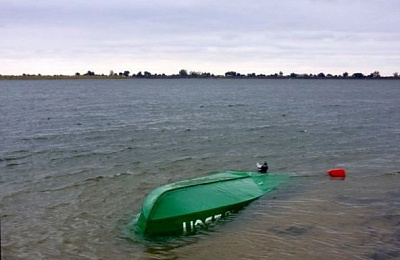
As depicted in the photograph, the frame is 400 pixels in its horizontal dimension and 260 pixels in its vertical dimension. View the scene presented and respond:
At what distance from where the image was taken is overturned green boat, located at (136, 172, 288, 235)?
40.7 ft

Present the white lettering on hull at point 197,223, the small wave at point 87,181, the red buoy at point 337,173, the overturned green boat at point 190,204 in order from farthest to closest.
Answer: the red buoy at point 337,173
the small wave at point 87,181
the white lettering on hull at point 197,223
the overturned green boat at point 190,204

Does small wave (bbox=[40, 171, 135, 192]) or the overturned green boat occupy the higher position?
the overturned green boat

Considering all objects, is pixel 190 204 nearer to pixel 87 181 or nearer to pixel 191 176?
pixel 191 176

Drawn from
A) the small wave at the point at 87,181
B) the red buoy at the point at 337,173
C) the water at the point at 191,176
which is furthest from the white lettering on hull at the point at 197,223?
the red buoy at the point at 337,173

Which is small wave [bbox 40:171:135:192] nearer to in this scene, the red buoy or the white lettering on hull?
the white lettering on hull

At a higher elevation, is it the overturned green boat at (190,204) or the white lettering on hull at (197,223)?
the overturned green boat at (190,204)

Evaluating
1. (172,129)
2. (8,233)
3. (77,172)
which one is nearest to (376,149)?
(172,129)

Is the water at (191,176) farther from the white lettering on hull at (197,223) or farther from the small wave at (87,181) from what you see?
the white lettering on hull at (197,223)

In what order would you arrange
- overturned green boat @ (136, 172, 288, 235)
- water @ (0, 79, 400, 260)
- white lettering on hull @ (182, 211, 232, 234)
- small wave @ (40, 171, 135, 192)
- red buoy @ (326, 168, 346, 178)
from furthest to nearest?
red buoy @ (326, 168, 346, 178) < small wave @ (40, 171, 135, 192) < white lettering on hull @ (182, 211, 232, 234) < overturned green boat @ (136, 172, 288, 235) < water @ (0, 79, 400, 260)

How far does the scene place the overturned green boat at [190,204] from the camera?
12.4 meters

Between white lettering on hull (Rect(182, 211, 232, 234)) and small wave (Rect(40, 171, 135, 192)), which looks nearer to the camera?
white lettering on hull (Rect(182, 211, 232, 234))

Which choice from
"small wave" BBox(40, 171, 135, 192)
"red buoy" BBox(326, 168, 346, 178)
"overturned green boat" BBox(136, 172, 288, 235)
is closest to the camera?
"overturned green boat" BBox(136, 172, 288, 235)

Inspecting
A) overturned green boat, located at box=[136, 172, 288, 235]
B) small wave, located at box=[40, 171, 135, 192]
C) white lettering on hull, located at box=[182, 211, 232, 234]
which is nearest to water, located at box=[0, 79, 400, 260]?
small wave, located at box=[40, 171, 135, 192]

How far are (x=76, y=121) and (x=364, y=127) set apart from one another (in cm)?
2519
